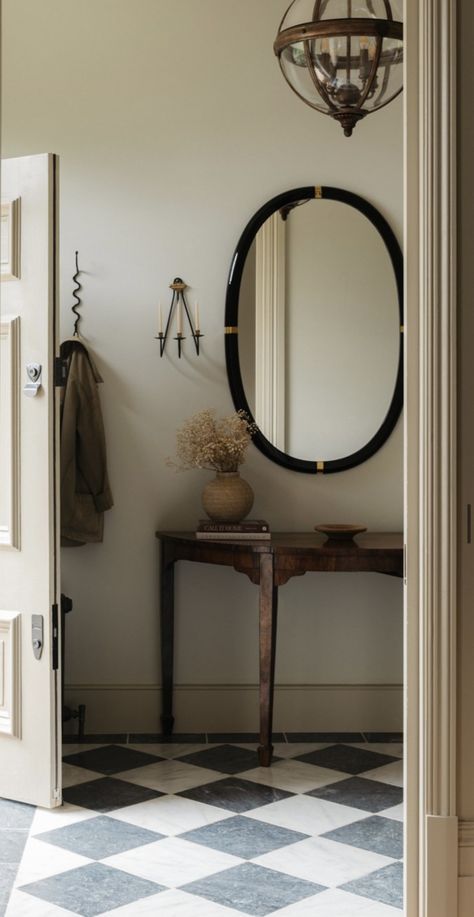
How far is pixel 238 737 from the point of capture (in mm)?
4426

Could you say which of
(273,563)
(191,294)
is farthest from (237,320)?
(273,563)

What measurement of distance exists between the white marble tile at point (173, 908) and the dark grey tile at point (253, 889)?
0.10ft

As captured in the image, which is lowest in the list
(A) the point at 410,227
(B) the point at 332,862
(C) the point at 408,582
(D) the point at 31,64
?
(B) the point at 332,862

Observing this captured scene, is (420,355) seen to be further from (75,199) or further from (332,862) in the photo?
(75,199)

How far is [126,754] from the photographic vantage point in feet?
13.6

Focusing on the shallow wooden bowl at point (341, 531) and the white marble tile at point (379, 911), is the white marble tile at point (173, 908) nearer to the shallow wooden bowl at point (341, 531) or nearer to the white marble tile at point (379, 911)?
the white marble tile at point (379, 911)

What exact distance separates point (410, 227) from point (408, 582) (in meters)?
0.76

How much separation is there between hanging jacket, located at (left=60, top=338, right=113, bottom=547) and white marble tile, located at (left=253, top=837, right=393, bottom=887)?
1.64 metres

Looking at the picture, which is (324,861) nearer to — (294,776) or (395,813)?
(395,813)

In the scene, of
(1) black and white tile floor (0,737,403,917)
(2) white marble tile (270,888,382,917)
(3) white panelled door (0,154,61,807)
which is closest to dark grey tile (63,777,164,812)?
(1) black and white tile floor (0,737,403,917)

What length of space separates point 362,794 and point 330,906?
0.93m

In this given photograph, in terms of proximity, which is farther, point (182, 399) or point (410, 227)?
point (182, 399)

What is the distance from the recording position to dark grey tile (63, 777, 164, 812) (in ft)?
11.8

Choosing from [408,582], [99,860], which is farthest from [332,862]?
[408,582]
